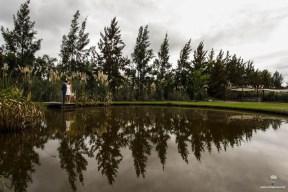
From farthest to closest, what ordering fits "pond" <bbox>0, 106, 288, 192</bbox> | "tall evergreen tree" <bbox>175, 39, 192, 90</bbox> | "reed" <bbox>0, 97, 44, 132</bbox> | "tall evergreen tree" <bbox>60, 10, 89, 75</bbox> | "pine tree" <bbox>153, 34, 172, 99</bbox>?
"tall evergreen tree" <bbox>60, 10, 89, 75</bbox> < "tall evergreen tree" <bbox>175, 39, 192, 90</bbox> < "pine tree" <bbox>153, 34, 172, 99</bbox> < "reed" <bbox>0, 97, 44, 132</bbox> < "pond" <bbox>0, 106, 288, 192</bbox>

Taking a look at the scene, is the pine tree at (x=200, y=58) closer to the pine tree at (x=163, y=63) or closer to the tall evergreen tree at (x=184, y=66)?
the tall evergreen tree at (x=184, y=66)

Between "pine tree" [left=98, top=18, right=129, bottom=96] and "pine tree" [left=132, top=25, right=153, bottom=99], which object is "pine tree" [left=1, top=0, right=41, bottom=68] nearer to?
"pine tree" [left=98, top=18, right=129, bottom=96]

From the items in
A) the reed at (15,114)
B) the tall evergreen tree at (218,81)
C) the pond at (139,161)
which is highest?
the tall evergreen tree at (218,81)

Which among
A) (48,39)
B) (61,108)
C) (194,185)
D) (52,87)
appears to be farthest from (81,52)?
(194,185)

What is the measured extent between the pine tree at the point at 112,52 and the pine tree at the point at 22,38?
5.88 metres

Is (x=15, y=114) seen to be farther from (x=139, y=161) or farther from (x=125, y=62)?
(x=125, y=62)

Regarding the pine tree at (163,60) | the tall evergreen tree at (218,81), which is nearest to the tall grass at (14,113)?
the pine tree at (163,60)

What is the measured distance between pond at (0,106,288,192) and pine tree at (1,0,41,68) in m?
18.3

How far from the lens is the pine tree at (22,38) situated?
20.3m

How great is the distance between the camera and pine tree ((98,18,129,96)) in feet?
73.7

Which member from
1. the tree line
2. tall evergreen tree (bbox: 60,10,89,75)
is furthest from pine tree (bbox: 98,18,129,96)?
tall evergreen tree (bbox: 60,10,89,75)

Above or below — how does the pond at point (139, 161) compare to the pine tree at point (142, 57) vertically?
below

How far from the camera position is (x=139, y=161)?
3.17 metres

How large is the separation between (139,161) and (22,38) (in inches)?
842
